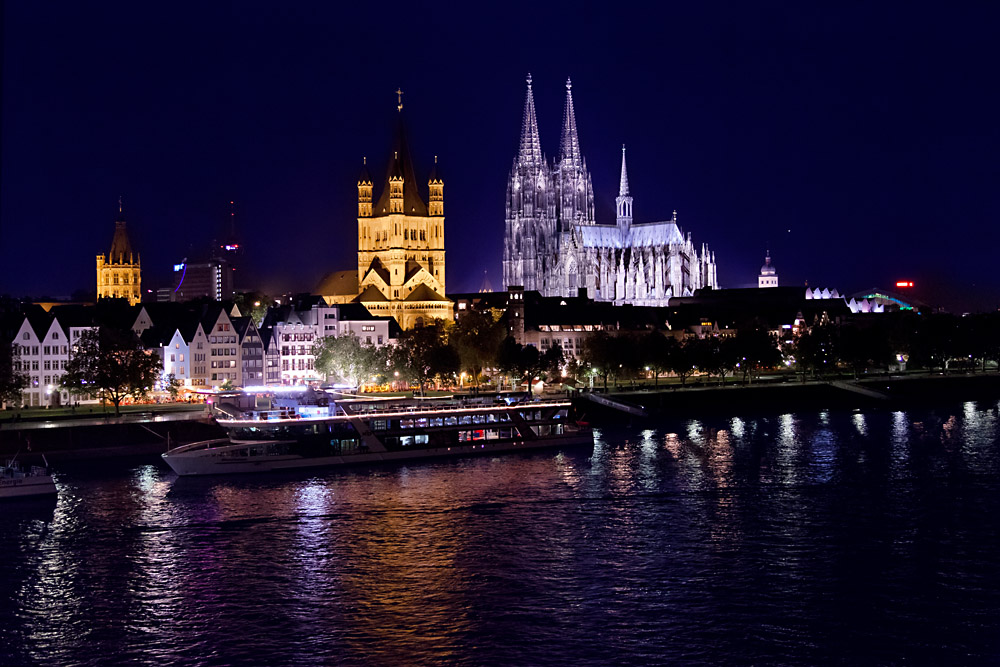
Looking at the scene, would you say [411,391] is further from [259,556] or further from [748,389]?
[259,556]

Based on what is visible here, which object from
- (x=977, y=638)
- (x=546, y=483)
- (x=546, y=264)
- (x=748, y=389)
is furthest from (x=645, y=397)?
(x=546, y=264)

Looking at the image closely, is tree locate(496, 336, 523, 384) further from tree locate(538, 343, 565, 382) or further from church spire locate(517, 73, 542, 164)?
church spire locate(517, 73, 542, 164)

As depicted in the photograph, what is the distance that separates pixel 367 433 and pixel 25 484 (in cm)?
2070

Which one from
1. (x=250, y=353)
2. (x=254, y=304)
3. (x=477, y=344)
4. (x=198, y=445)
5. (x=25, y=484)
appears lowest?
(x=25, y=484)

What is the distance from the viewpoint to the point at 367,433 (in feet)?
233

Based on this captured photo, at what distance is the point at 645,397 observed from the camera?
10481 cm

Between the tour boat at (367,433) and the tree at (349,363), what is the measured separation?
28.8 meters

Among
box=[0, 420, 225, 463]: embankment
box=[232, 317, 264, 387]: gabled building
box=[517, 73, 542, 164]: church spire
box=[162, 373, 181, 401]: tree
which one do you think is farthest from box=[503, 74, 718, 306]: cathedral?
box=[0, 420, 225, 463]: embankment

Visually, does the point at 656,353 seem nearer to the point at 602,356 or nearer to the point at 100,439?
the point at 602,356

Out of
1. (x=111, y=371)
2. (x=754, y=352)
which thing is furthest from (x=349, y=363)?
(x=754, y=352)

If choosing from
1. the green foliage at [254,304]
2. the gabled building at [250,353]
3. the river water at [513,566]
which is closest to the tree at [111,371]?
the gabled building at [250,353]

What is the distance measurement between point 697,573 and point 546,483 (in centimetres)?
1998

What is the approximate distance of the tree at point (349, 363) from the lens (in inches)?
4370

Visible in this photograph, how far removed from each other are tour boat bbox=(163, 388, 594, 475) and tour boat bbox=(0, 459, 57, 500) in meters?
7.67
